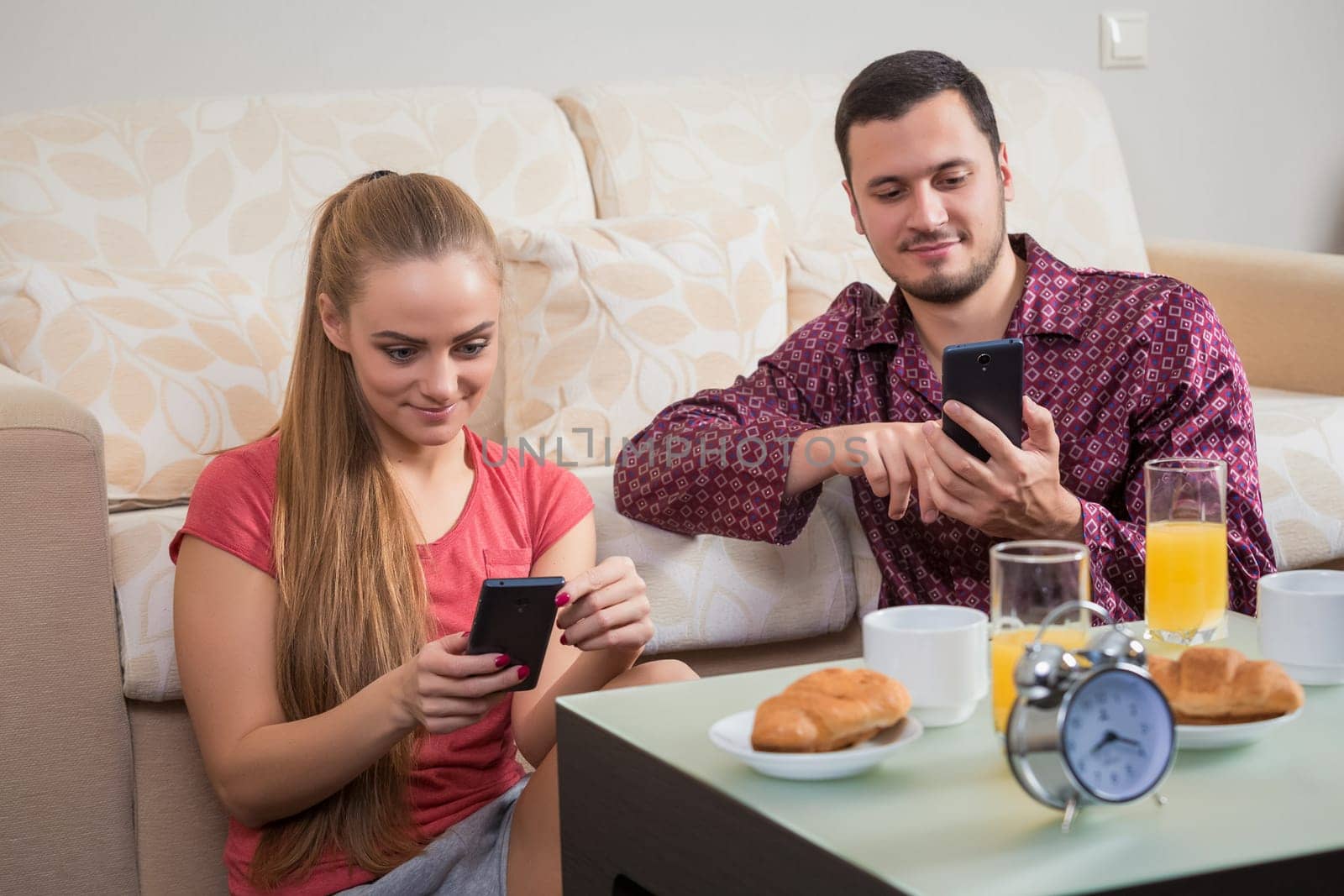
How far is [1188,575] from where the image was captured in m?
1.09

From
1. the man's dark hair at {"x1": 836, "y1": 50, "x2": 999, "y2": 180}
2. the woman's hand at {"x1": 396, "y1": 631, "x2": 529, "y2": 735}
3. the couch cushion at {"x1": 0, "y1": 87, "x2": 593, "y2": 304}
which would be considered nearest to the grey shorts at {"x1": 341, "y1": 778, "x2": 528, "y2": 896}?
the woman's hand at {"x1": 396, "y1": 631, "x2": 529, "y2": 735}

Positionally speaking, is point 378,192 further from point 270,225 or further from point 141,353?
point 270,225

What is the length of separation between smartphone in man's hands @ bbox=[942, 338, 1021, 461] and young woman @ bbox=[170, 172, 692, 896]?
12.3 inches

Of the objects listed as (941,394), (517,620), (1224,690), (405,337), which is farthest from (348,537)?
(1224,690)

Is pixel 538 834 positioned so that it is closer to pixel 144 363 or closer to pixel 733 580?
pixel 733 580

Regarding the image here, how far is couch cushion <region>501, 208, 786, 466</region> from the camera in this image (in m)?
1.98

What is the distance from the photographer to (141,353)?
5.85 ft

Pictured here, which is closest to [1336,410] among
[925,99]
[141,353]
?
[925,99]

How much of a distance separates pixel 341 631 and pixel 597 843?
428mm

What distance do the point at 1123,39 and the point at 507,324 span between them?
5.37 feet

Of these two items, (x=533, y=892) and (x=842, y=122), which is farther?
(x=842, y=122)

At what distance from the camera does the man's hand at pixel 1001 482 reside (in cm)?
131

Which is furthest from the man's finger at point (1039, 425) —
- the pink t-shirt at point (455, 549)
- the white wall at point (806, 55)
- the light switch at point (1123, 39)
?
the light switch at point (1123, 39)

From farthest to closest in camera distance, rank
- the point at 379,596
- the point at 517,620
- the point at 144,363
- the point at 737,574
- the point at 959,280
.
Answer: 1. the point at 144,363
2. the point at 737,574
3. the point at 959,280
4. the point at 379,596
5. the point at 517,620
